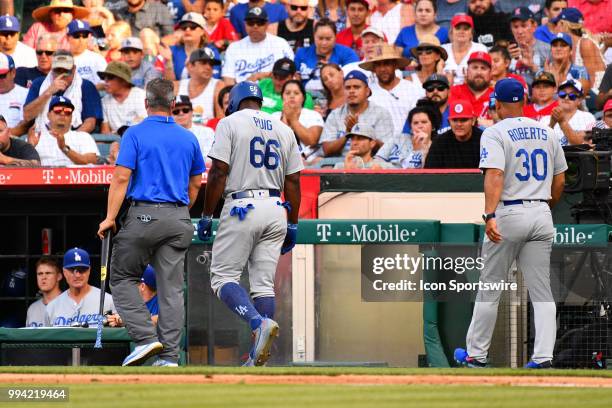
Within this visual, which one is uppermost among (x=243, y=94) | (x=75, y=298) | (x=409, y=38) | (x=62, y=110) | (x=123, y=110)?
(x=409, y=38)

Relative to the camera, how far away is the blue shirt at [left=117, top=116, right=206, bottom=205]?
23.8ft

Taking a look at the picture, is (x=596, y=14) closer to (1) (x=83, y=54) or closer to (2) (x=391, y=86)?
(2) (x=391, y=86)

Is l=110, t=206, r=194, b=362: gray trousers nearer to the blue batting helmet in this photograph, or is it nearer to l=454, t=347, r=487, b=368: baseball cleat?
the blue batting helmet

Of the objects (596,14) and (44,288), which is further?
(596,14)

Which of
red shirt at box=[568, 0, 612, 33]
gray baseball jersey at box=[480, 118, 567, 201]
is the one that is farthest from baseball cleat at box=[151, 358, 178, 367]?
red shirt at box=[568, 0, 612, 33]

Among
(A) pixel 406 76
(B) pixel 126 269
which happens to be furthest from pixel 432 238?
(A) pixel 406 76

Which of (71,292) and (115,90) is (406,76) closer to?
(115,90)

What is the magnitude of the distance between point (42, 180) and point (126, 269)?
3.87m

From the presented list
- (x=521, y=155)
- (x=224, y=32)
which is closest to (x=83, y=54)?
(x=224, y=32)

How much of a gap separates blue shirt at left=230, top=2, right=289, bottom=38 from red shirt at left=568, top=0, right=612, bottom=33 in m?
3.47

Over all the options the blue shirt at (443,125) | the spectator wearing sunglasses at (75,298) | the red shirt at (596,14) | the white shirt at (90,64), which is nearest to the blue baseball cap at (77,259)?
the spectator wearing sunglasses at (75,298)

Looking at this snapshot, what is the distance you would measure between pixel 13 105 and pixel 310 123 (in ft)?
10.6

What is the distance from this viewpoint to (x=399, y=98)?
12.7 metres

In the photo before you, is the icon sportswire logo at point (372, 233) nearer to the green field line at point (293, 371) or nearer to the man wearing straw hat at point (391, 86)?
the green field line at point (293, 371)
